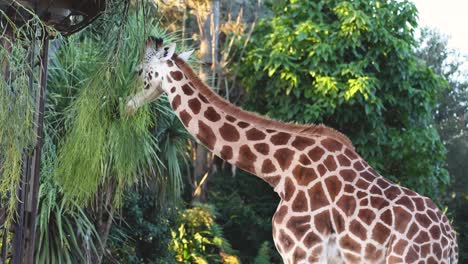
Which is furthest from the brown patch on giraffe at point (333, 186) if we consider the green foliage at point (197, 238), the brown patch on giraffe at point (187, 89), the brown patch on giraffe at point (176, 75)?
the green foliage at point (197, 238)

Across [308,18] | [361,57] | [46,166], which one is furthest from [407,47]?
[46,166]

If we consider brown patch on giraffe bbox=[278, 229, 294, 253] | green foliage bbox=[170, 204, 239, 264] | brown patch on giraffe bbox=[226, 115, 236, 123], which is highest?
brown patch on giraffe bbox=[226, 115, 236, 123]

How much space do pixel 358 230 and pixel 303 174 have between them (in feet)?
1.73

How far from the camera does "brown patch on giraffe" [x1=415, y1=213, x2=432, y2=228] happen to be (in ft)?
16.4

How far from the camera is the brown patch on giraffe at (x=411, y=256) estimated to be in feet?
16.0

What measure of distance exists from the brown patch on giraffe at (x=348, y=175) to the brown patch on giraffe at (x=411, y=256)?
582mm

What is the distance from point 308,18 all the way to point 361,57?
3.24ft

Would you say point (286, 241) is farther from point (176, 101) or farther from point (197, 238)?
point (197, 238)

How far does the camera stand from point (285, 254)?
5.04m

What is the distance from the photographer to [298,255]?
4.97m

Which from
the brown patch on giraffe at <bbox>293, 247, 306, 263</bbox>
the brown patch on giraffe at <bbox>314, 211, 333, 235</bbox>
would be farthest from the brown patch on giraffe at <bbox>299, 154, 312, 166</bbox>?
the brown patch on giraffe at <bbox>293, 247, 306, 263</bbox>

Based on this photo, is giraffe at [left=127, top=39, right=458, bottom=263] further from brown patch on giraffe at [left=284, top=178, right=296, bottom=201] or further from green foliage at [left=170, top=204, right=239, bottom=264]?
green foliage at [left=170, top=204, right=239, bottom=264]

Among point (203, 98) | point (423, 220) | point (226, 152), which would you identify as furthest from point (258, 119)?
point (423, 220)

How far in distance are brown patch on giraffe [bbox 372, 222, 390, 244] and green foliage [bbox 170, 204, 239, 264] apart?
5.95m
